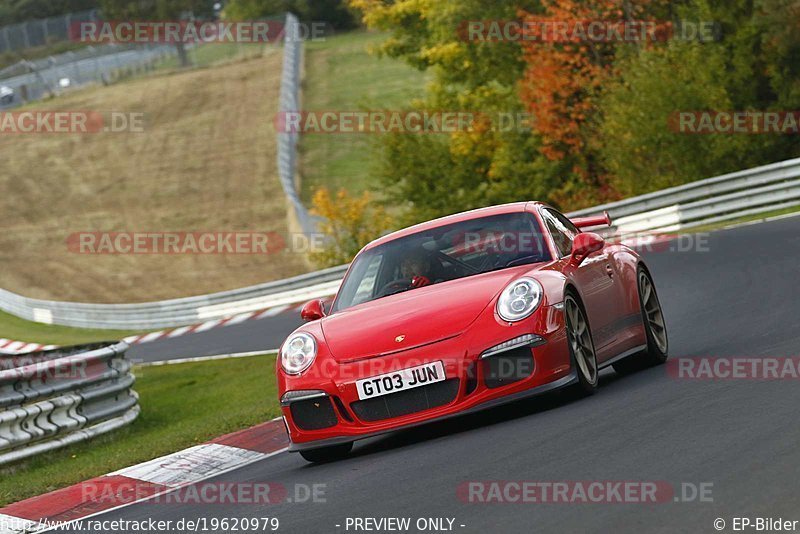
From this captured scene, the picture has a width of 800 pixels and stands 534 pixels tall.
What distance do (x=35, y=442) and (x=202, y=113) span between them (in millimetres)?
55695

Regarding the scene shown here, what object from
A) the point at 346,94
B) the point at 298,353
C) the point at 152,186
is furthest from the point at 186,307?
the point at 346,94

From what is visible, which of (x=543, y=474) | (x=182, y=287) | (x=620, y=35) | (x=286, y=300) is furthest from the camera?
(x=182, y=287)

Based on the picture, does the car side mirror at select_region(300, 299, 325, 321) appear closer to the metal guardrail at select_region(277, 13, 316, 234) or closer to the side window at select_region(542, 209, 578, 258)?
the side window at select_region(542, 209, 578, 258)

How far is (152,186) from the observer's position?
56.2m

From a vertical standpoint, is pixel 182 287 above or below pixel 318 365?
below

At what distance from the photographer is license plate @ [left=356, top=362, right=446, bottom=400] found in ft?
28.0

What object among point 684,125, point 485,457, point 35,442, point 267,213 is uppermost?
point 485,457

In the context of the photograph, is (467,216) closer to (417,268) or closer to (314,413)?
(417,268)

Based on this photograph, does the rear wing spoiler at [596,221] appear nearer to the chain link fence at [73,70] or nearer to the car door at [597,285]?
the car door at [597,285]

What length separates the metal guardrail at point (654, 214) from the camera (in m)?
25.2

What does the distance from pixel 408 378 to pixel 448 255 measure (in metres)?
1.47

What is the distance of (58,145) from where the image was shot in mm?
63844

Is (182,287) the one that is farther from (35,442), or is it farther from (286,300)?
(35,442)

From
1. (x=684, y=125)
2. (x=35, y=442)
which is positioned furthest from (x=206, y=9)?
(x=35, y=442)
